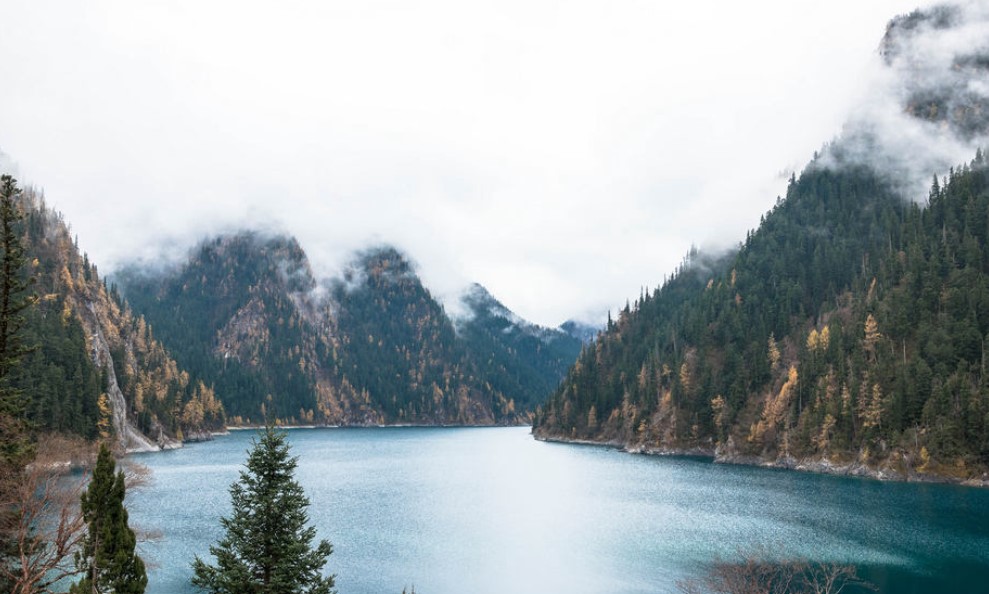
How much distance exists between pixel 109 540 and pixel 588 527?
221ft

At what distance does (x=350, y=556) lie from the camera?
239ft

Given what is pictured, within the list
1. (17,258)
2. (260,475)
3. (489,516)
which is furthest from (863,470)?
(17,258)

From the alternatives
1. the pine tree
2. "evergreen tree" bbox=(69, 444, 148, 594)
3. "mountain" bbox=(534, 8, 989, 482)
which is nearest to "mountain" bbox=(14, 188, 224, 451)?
"evergreen tree" bbox=(69, 444, 148, 594)

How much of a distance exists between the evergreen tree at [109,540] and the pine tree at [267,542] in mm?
3911

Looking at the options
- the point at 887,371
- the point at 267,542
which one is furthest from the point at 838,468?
the point at 267,542

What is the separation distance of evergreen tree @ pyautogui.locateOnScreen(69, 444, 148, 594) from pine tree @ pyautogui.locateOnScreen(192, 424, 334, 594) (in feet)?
12.8

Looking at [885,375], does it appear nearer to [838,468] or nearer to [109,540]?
[838,468]

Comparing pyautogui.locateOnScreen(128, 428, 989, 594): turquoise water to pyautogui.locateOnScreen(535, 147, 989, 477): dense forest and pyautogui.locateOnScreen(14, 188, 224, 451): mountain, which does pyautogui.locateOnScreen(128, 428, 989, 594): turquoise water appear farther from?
pyautogui.locateOnScreen(14, 188, 224, 451): mountain

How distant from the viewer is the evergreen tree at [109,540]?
3234cm

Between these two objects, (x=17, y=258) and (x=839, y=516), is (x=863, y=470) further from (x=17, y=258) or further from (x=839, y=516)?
(x=17, y=258)

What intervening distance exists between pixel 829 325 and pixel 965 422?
193 ft

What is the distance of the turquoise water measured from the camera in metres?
64.7

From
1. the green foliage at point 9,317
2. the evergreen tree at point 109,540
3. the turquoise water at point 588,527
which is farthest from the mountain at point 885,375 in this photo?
the green foliage at point 9,317

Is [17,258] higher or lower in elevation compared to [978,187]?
lower
